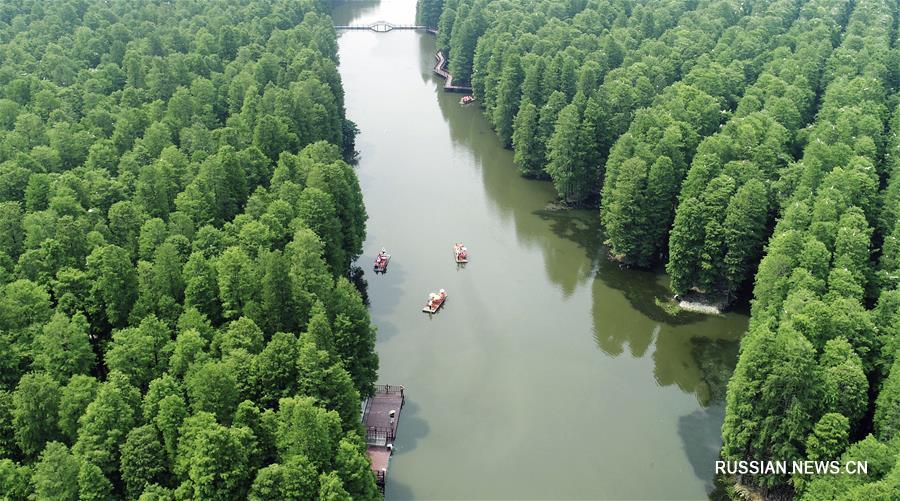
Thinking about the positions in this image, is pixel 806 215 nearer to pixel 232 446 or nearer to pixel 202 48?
pixel 232 446

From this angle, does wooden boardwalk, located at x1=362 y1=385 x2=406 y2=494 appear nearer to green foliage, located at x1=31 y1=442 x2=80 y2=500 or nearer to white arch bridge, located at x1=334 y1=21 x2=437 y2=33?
green foliage, located at x1=31 y1=442 x2=80 y2=500

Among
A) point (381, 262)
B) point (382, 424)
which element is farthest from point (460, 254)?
point (382, 424)

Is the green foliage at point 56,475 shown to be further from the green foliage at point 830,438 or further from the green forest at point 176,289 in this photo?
the green foliage at point 830,438

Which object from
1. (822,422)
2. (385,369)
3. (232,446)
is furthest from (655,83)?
(232,446)

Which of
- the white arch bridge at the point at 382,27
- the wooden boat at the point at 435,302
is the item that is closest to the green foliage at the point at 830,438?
the wooden boat at the point at 435,302

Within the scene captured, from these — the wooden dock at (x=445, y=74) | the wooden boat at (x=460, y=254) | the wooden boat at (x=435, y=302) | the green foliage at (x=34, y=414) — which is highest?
the green foliage at (x=34, y=414)

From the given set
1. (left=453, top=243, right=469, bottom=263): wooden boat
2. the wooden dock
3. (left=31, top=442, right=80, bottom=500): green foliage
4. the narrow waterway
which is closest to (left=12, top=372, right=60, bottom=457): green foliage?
(left=31, top=442, right=80, bottom=500): green foliage

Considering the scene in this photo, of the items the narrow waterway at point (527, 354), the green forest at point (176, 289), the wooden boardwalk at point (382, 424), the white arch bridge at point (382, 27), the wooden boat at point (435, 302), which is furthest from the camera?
the white arch bridge at point (382, 27)
